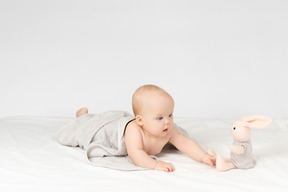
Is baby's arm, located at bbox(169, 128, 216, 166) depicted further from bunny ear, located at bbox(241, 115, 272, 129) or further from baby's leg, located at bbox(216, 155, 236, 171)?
bunny ear, located at bbox(241, 115, 272, 129)

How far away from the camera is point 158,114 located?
209cm

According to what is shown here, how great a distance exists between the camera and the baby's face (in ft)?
6.82

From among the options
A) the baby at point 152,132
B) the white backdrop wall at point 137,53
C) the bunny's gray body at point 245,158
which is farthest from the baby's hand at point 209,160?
the white backdrop wall at point 137,53

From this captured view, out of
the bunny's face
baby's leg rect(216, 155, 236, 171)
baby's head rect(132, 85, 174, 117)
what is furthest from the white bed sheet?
baby's head rect(132, 85, 174, 117)

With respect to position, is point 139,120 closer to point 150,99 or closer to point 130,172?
point 150,99

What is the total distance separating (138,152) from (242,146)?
0.46 meters

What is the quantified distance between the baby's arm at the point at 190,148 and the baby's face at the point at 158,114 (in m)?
0.15

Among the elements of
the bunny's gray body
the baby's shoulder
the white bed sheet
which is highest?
the baby's shoulder

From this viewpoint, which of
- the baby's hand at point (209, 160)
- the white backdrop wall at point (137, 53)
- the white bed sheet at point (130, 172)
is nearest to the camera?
the white bed sheet at point (130, 172)

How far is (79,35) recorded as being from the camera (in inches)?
154

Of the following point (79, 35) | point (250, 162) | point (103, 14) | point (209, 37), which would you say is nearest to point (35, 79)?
point (79, 35)

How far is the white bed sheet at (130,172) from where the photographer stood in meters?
1.89

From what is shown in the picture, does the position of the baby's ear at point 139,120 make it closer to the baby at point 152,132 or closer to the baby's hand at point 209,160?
the baby at point 152,132

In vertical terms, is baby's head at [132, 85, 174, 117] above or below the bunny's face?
above
